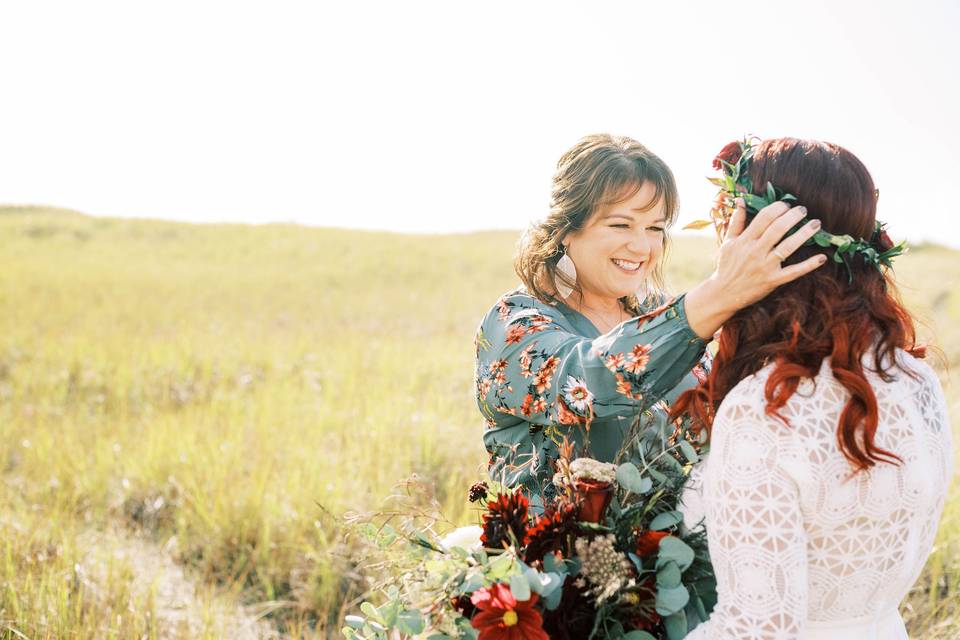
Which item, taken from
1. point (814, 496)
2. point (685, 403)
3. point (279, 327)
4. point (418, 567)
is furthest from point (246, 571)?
point (279, 327)

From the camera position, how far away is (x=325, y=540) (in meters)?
4.07

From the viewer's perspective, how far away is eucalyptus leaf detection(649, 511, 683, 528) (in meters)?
1.66

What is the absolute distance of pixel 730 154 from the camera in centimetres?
165

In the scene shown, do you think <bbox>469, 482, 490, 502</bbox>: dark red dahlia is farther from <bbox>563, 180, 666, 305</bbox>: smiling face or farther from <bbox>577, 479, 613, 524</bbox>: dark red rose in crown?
<bbox>563, 180, 666, 305</bbox>: smiling face

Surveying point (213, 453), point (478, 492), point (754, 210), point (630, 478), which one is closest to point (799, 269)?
point (754, 210)

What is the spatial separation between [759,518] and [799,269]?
48cm

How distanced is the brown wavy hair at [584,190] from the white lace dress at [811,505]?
1.23 meters

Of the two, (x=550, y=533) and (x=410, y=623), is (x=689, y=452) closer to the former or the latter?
(x=550, y=533)

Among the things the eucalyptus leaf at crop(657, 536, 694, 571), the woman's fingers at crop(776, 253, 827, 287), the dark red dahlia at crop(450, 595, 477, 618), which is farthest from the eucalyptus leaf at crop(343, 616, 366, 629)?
the woman's fingers at crop(776, 253, 827, 287)

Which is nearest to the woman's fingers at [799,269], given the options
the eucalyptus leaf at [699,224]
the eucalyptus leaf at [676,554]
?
the eucalyptus leaf at [699,224]

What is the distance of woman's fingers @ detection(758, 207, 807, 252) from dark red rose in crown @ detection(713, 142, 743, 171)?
0.79ft

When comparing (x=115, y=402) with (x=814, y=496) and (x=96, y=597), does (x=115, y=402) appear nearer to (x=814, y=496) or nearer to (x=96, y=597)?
(x=96, y=597)

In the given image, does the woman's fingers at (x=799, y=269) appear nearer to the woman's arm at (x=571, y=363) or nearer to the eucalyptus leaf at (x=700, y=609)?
the woman's arm at (x=571, y=363)

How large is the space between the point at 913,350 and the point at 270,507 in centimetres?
363
